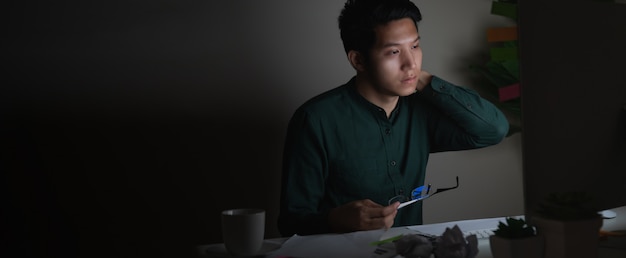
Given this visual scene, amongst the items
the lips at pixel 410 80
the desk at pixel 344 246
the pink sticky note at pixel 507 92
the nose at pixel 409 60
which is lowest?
the desk at pixel 344 246

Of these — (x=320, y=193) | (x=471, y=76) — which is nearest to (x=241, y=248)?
(x=320, y=193)

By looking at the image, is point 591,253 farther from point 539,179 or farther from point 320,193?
point 320,193

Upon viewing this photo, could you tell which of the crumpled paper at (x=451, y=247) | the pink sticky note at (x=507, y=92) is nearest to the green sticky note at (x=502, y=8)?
the pink sticky note at (x=507, y=92)

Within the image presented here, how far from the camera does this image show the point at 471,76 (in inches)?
104

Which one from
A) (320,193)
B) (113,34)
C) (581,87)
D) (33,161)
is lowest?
(320,193)

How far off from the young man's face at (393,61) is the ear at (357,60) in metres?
0.03

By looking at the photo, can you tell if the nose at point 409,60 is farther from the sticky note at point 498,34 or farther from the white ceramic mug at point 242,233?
the white ceramic mug at point 242,233

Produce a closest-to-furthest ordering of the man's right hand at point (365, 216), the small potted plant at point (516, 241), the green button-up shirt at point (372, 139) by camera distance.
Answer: the small potted plant at point (516, 241) < the man's right hand at point (365, 216) < the green button-up shirt at point (372, 139)

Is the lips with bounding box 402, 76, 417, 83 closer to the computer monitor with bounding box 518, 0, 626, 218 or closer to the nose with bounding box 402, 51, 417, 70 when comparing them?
the nose with bounding box 402, 51, 417, 70

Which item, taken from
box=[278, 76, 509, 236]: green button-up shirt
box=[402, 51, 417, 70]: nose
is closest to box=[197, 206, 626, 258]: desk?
box=[278, 76, 509, 236]: green button-up shirt

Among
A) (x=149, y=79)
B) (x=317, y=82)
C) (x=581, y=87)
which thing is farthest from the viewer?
(x=317, y=82)

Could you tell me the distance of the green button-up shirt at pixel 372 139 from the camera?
1.89m

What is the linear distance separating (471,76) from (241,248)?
1.90m

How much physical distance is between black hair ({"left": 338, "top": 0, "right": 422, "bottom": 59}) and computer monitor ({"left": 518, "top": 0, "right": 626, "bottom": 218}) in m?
1.12
